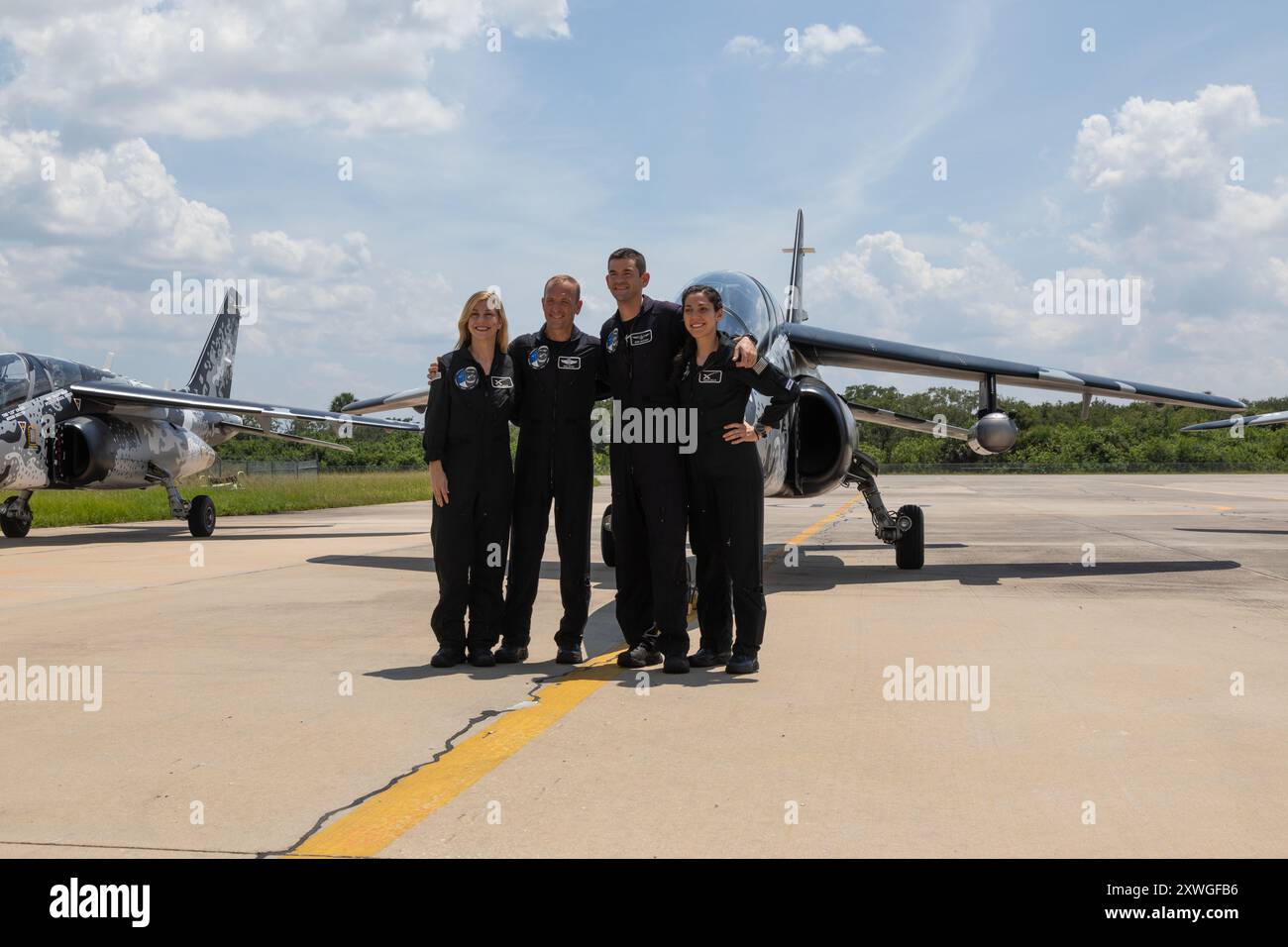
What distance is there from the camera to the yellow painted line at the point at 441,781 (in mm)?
3125

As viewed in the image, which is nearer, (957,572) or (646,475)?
(646,475)

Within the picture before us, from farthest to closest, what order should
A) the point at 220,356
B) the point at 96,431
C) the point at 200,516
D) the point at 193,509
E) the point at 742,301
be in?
the point at 220,356 < the point at 200,516 < the point at 193,509 < the point at 96,431 < the point at 742,301

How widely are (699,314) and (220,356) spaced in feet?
68.8

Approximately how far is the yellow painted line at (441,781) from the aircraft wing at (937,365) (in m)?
6.86

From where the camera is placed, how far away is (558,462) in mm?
6109

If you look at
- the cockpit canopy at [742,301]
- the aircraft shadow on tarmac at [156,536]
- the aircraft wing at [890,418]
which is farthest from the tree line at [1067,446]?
the cockpit canopy at [742,301]

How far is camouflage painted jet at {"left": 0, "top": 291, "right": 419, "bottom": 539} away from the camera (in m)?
16.0

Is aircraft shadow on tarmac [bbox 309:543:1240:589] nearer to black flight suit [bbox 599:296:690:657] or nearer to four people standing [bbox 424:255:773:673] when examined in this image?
four people standing [bbox 424:255:773:673]

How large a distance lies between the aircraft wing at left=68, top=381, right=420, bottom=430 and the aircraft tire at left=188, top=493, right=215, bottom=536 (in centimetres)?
157

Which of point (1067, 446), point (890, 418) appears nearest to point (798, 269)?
point (890, 418)

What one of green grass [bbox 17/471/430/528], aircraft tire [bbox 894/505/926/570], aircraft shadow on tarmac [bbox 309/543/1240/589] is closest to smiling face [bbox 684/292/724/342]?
aircraft shadow on tarmac [bbox 309/543/1240/589]

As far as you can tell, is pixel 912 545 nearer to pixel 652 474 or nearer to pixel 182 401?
pixel 652 474

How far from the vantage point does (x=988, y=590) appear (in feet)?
31.7
